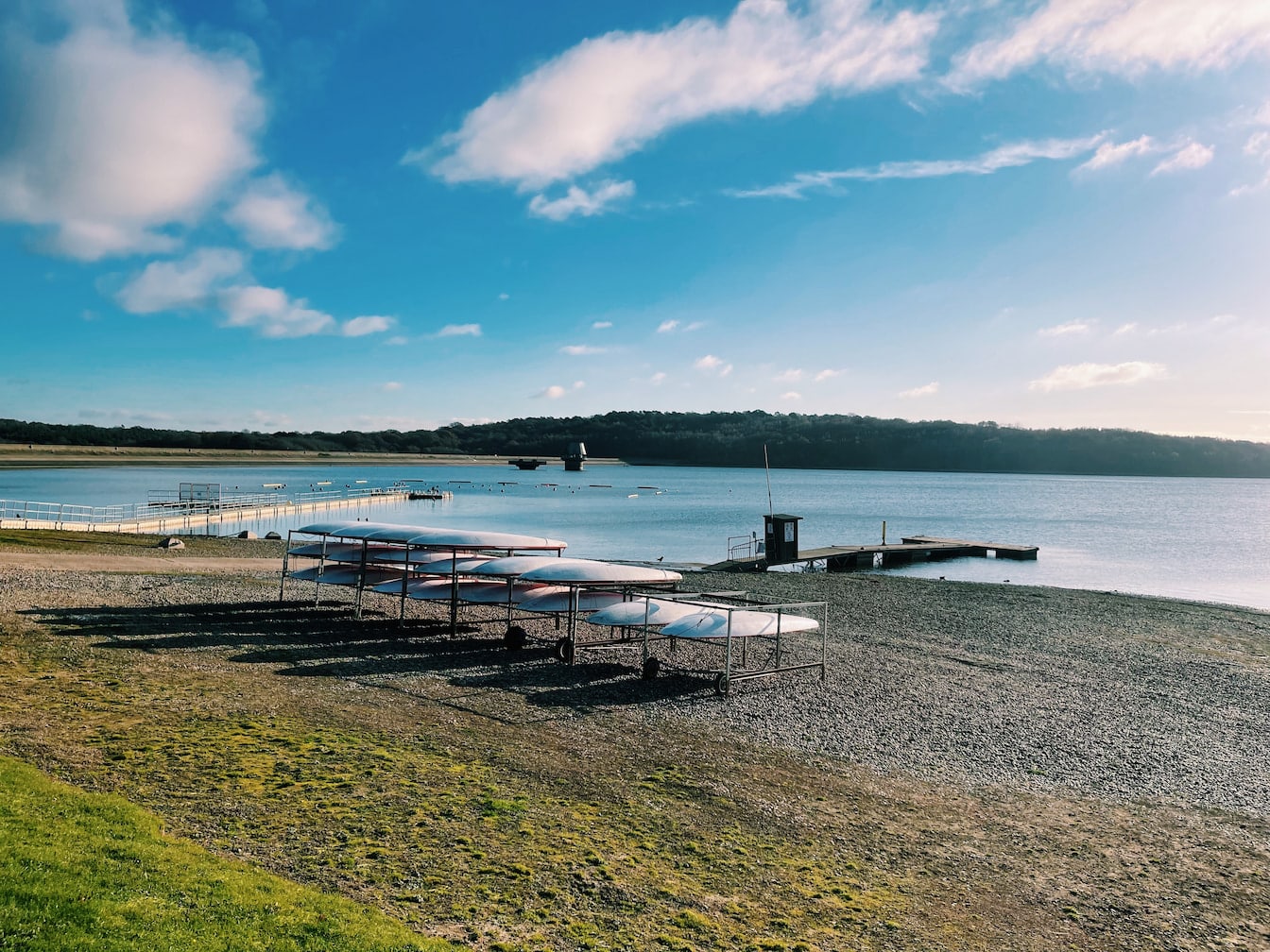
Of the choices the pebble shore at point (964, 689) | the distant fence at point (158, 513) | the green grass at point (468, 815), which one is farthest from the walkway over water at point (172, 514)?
the green grass at point (468, 815)

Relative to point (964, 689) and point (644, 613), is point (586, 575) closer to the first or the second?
point (644, 613)

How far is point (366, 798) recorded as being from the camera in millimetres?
7480

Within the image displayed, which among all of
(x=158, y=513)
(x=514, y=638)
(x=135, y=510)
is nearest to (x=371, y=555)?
(x=514, y=638)

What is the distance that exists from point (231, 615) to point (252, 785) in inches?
417

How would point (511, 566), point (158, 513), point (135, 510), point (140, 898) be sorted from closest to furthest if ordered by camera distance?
point (140, 898), point (511, 566), point (158, 513), point (135, 510)

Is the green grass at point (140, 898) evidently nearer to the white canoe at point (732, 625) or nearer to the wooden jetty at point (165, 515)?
the white canoe at point (732, 625)

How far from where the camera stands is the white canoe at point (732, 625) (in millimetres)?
13477

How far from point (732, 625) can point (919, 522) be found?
6665cm

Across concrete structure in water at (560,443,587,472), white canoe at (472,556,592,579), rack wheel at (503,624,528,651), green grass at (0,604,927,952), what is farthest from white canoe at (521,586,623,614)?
concrete structure in water at (560,443,587,472)

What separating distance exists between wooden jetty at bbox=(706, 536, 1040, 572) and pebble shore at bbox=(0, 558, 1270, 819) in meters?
14.2

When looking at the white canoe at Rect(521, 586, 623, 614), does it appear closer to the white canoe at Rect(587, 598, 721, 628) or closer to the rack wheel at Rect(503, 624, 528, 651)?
the rack wheel at Rect(503, 624, 528, 651)

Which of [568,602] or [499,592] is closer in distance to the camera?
[568,602]

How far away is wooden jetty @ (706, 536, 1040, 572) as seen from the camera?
37469 millimetres

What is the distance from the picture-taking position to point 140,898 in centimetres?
486
